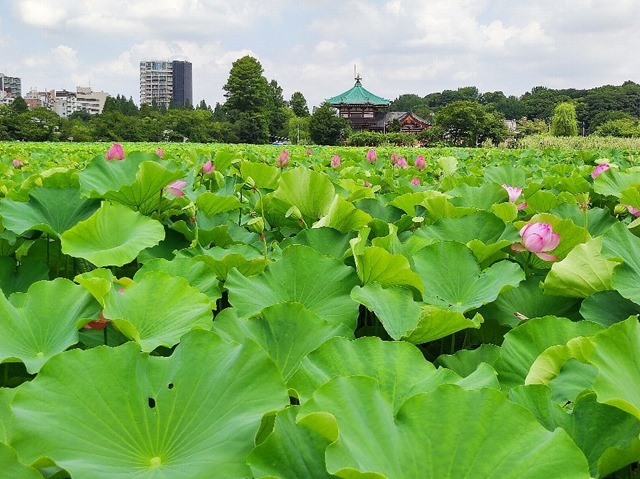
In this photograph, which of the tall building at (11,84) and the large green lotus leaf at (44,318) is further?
the tall building at (11,84)

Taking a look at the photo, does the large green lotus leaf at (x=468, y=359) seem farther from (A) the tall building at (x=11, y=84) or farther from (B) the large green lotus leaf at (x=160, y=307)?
(A) the tall building at (x=11, y=84)

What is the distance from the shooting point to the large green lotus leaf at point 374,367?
1.67 feet

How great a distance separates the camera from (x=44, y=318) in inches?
27.2

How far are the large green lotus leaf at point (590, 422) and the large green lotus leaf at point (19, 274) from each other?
2.57 ft

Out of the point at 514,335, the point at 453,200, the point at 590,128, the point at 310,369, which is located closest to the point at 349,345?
the point at 310,369

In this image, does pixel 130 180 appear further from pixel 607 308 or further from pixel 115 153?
pixel 607 308

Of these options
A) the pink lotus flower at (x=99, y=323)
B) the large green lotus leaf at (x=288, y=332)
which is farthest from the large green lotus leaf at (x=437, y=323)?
the pink lotus flower at (x=99, y=323)

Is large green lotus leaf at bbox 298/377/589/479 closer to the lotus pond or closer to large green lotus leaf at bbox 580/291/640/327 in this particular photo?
the lotus pond

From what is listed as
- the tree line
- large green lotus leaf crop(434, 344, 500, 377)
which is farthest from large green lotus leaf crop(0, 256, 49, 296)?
the tree line

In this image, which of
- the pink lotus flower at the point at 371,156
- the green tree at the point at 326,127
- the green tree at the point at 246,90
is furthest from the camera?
the green tree at the point at 246,90

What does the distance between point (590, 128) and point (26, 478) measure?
67.0 meters

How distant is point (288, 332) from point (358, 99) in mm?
44808

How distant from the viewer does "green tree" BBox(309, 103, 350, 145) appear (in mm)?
34312

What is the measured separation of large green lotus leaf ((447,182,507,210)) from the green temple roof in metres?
43.1
